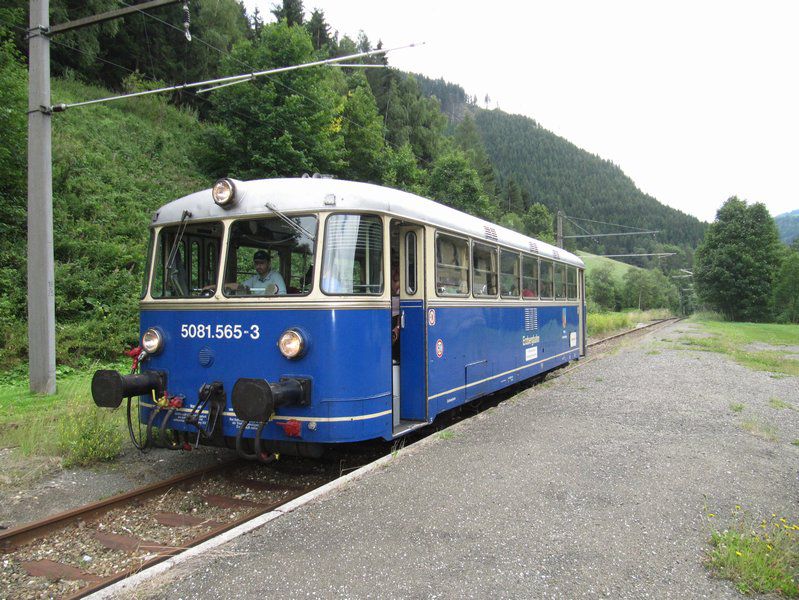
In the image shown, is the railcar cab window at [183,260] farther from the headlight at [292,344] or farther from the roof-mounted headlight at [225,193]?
the headlight at [292,344]

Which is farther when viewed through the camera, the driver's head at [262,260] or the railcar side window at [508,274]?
the railcar side window at [508,274]

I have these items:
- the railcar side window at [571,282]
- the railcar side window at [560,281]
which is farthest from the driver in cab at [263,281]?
the railcar side window at [571,282]

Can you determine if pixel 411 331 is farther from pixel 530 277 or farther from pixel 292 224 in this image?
pixel 530 277

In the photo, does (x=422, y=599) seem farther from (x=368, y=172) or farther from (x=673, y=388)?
(x=368, y=172)

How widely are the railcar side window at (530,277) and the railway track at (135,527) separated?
5.28 m

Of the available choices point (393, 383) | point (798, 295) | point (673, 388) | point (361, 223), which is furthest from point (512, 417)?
point (798, 295)

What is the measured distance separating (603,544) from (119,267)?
1368 cm

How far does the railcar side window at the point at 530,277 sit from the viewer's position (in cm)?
1022

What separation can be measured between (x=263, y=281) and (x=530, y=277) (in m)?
6.24

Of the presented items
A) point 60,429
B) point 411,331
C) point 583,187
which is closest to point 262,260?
point 411,331

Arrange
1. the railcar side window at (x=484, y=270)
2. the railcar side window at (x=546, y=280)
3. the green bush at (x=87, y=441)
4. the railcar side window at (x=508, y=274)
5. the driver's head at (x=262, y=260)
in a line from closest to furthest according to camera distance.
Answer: the driver's head at (x=262, y=260), the green bush at (x=87, y=441), the railcar side window at (x=484, y=270), the railcar side window at (x=508, y=274), the railcar side window at (x=546, y=280)

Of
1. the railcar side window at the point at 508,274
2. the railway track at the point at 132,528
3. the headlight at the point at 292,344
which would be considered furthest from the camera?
the railcar side window at the point at 508,274

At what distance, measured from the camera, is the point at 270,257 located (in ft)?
19.0

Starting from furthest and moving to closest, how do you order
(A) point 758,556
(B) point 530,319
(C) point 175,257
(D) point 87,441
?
(B) point 530,319
(D) point 87,441
(C) point 175,257
(A) point 758,556
